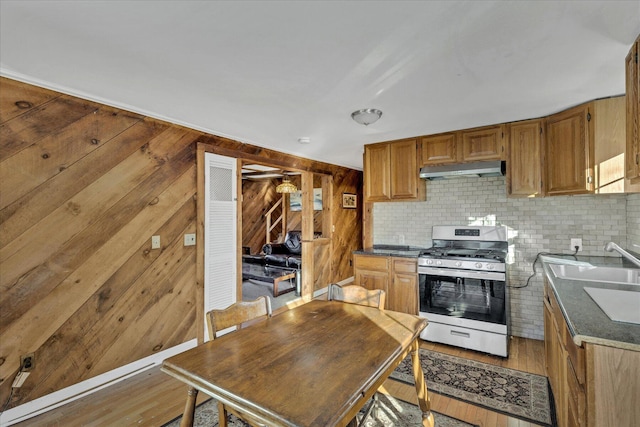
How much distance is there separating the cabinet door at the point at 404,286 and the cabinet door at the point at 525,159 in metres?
1.27

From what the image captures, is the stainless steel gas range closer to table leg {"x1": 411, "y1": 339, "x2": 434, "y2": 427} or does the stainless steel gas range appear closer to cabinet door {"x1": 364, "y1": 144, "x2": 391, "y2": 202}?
cabinet door {"x1": 364, "y1": 144, "x2": 391, "y2": 202}

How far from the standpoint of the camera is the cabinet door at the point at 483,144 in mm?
3074

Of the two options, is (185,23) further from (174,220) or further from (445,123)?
(445,123)

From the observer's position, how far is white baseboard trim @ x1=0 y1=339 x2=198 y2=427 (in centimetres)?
198

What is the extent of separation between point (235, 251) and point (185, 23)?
246 centimetres

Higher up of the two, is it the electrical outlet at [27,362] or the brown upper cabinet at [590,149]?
the brown upper cabinet at [590,149]

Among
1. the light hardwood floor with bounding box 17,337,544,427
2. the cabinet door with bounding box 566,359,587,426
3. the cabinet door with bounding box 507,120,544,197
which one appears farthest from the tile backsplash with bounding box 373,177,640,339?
the cabinet door with bounding box 566,359,587,426

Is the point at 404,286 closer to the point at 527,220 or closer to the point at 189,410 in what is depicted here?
the point at 527,220

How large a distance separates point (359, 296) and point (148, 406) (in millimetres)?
1725

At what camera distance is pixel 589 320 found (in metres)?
1.28

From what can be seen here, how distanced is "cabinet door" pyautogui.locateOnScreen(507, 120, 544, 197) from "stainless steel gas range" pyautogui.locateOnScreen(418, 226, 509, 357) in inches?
21.5

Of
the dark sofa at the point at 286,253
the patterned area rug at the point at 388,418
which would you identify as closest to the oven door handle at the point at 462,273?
the patterned area rug at the point at 388,418

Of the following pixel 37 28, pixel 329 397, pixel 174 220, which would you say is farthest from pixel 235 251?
pixel 329 397

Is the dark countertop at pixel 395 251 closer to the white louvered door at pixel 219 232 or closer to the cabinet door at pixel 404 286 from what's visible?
the cabinet door at pixel 404 286
